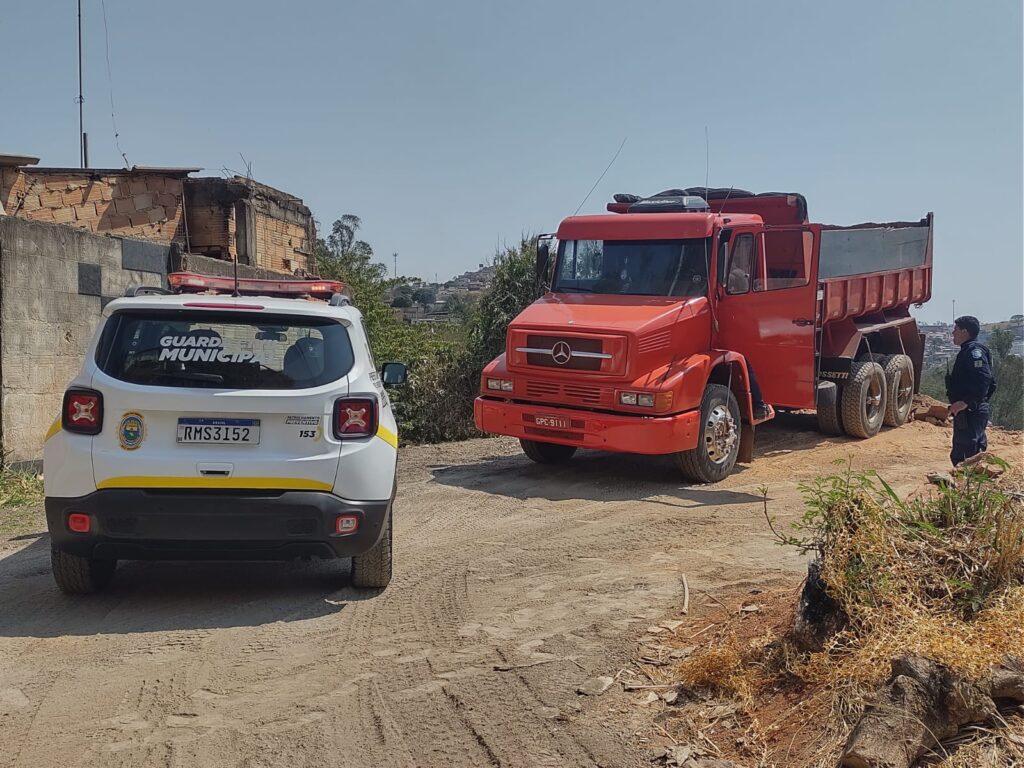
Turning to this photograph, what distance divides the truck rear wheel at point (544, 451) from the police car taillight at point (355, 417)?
17.4 ft

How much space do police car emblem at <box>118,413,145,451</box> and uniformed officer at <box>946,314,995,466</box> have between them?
25.0ft

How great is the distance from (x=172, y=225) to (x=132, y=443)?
10.0m

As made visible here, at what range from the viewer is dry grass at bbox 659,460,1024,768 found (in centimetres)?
338

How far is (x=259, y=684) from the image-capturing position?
14.0 feet

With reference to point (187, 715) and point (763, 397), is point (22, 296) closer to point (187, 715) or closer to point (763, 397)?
point (187, 715)

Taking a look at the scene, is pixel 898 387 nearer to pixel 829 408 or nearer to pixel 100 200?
pixel 829 408

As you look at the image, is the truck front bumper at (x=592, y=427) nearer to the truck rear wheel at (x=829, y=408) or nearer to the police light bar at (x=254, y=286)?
the police light bar at (x=254, y=286)

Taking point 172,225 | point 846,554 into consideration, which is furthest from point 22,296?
point 846,554

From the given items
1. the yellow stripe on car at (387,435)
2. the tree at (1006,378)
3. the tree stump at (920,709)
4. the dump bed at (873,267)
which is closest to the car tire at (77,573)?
the yellow stripe on car at (387,435)

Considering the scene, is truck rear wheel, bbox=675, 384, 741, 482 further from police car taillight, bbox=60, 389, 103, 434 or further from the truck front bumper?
police car taillight, bbox=60, 389, 103, 434

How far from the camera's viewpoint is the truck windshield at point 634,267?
9.74 metres

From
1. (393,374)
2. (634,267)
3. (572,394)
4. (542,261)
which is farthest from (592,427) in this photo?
(393,374)

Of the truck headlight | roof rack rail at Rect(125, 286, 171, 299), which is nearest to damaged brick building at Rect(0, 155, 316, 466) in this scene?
roof rack rail at Rect(125, 286, 171, 299)

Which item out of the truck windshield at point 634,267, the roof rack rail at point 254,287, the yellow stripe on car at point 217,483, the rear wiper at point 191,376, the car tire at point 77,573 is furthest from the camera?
the truck windshield at point 634,267
